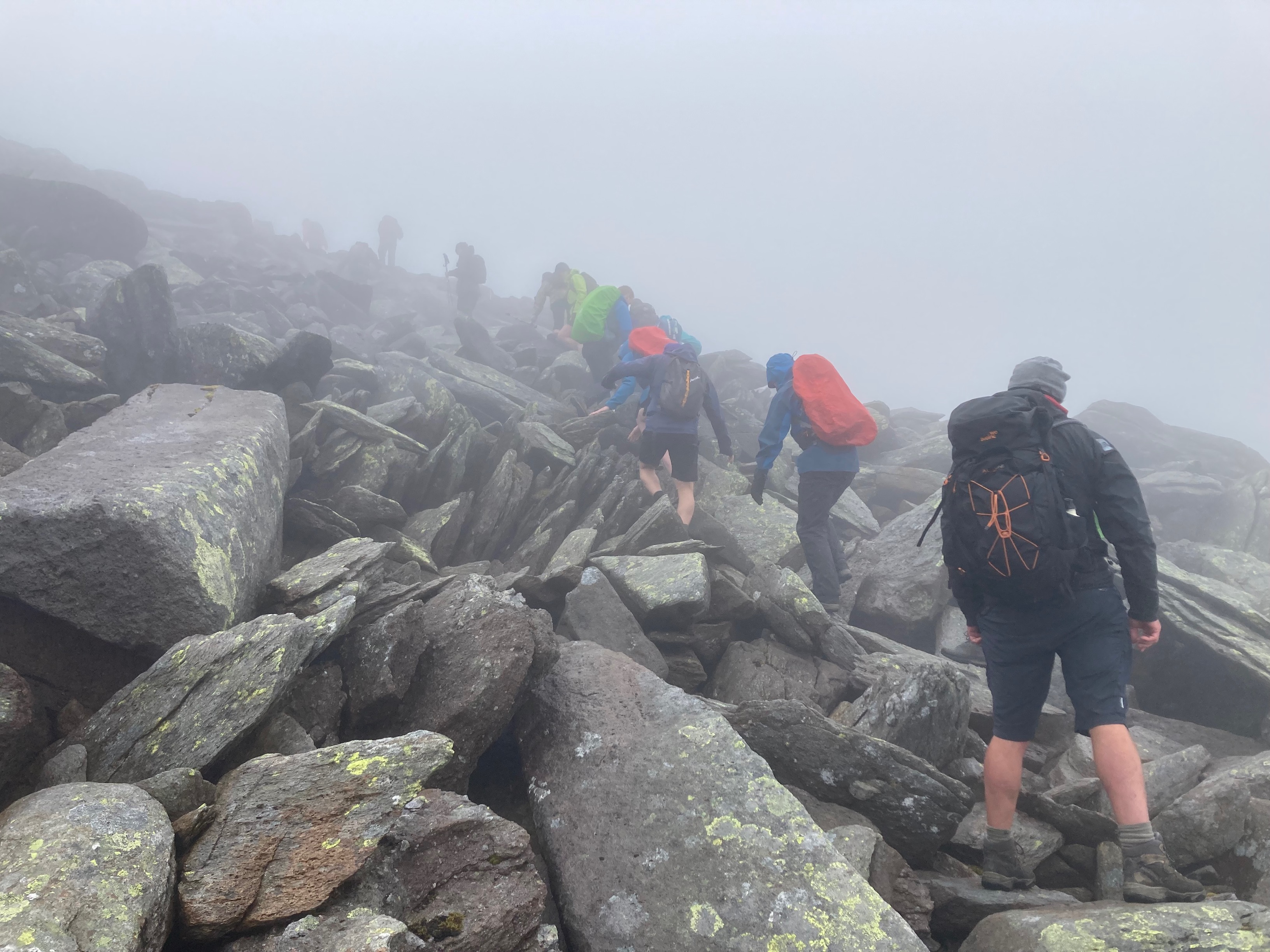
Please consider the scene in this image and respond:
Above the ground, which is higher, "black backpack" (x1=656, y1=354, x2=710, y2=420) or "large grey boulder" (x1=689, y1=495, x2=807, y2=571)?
"black backpack" (x1=656, y1=354, x2=710, y2=420)

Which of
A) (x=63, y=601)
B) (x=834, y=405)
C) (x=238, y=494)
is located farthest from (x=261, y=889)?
(x=834, y=405)

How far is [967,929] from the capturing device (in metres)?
5.10

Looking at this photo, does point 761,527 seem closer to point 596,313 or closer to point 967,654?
point 967,654

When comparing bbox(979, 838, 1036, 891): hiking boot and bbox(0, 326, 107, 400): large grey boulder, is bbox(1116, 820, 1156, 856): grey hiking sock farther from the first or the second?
bbox(0, 326, 107, 400): large grey boulder

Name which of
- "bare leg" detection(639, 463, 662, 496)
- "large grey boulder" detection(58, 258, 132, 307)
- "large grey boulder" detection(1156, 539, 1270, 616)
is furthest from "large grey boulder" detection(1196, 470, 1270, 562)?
"large grey boulder" detection(58, 258, 132, 307)

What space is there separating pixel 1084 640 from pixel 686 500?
861cm

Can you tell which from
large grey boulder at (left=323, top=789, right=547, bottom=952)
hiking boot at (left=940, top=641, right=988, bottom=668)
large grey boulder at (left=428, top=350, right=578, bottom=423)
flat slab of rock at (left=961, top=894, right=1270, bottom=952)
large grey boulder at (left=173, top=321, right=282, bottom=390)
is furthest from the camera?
large grey boulder at (left=428, top=350, right=578, bottom=423)

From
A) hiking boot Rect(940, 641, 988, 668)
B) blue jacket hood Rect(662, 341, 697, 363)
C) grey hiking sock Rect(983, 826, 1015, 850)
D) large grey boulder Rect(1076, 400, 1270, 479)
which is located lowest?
hiking boot Rect(940, 641, 988, 668)

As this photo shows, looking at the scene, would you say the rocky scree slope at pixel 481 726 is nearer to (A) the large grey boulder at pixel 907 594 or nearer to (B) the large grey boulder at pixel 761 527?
(A) the large grey boulder at pixel 907 594

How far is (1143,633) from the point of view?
18.8 feet

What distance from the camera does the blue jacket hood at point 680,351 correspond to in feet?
43.6

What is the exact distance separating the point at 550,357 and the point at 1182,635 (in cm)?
2220

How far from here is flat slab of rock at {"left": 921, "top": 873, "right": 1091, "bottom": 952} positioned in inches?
198

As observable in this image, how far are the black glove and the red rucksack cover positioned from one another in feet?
4.65
